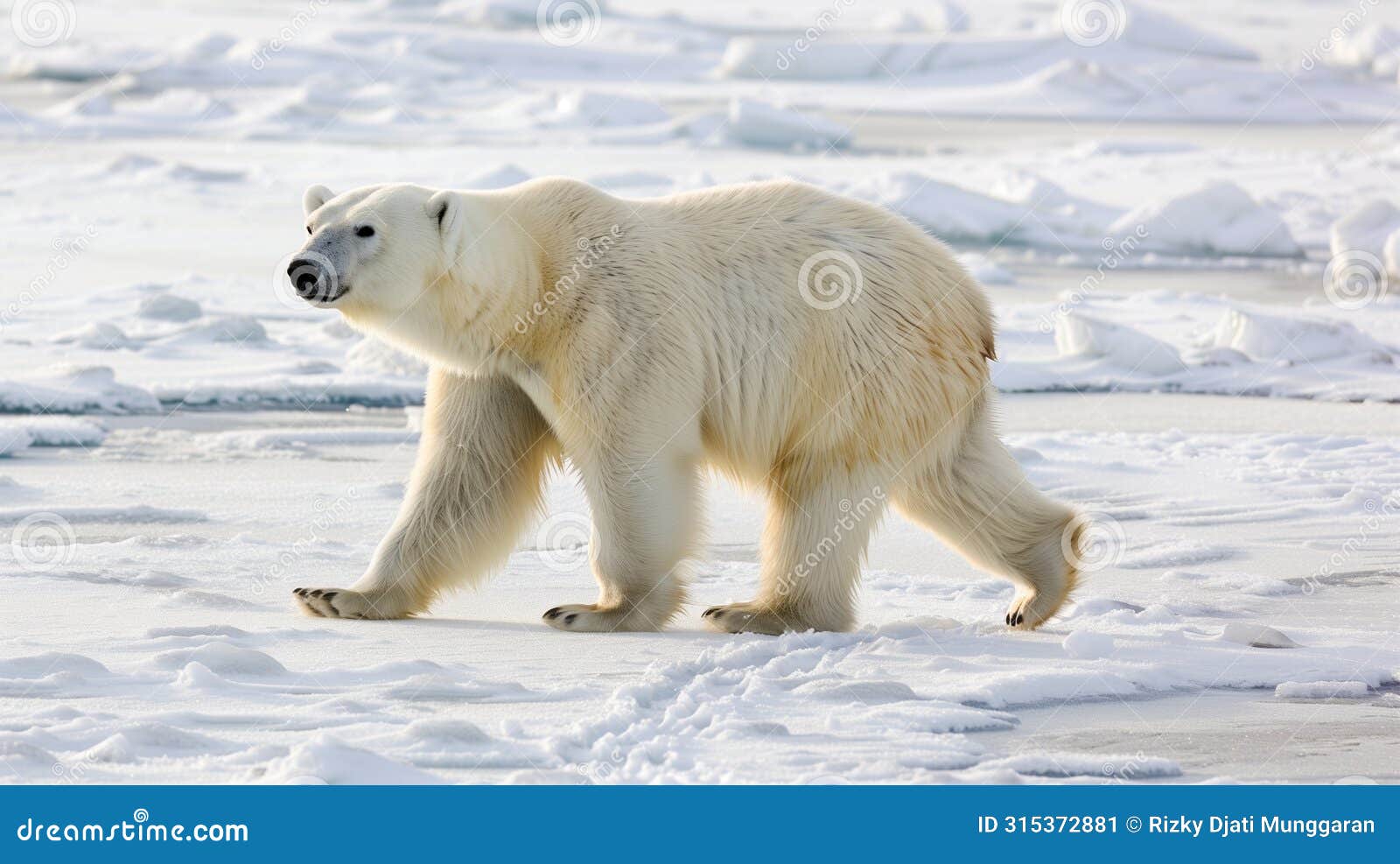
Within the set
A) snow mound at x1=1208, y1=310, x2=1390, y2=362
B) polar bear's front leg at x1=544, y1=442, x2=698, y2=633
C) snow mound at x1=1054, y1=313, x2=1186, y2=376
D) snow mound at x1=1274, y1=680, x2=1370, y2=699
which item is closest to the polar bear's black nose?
polar bear's front leg at x1=544, y1=442, x2=698, y2=633

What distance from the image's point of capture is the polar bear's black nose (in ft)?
13.3

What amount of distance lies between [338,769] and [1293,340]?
26.2ft

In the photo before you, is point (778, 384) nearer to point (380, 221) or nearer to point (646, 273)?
point (646, 273)

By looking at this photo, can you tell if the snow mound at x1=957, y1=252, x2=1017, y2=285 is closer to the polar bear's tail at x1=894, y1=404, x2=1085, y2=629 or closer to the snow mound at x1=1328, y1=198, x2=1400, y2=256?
the snow mound at x1=1328, y1=198, x2=1400, y2=256

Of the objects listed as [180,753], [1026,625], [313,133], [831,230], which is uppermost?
[313,133]

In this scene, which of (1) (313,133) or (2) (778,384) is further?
(1) (313,133)

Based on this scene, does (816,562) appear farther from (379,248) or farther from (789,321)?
(379,248)

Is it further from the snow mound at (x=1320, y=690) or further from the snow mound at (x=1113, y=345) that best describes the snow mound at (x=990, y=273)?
the snow mound at (x=1320, y=690)

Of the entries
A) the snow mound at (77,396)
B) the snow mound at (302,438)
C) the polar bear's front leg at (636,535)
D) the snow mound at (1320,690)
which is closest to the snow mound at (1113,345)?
the snow mound at (302,438)

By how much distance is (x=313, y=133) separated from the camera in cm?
2378

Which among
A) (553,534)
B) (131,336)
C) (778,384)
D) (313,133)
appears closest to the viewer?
(778,384)

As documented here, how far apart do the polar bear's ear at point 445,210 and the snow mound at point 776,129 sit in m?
17.0

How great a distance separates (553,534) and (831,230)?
178 cm

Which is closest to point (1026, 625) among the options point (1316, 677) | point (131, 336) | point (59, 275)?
point (1316, 677)
